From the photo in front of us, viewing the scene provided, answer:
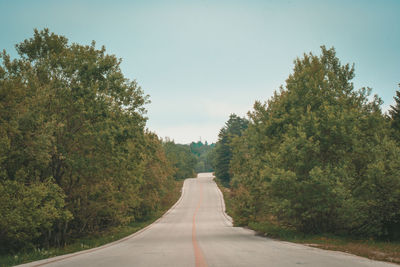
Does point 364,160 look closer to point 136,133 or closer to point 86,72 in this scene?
point 136,133

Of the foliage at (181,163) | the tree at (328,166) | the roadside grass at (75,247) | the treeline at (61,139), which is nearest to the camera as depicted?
the roadside grass at (75,247)

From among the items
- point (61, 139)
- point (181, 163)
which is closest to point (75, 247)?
point (61, 139)

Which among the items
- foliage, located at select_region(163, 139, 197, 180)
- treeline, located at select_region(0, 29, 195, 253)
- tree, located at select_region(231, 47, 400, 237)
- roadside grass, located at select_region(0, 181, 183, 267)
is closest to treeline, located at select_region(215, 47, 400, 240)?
tree, located at select_region(231, 47, 400, 237)

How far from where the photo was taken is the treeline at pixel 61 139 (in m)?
14.4

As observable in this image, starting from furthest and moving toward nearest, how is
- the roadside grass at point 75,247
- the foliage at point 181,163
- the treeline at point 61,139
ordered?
the foliage at point 181,163 → the treeline at point 61,139 → the roadside grass at point 75,247

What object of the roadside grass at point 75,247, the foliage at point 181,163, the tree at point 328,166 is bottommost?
the roadside grass at point 75,247

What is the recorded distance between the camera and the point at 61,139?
1786 centimetres

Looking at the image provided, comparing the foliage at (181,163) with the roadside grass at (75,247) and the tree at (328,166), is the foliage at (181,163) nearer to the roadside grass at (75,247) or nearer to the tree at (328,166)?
the roadside grass at (75,247)

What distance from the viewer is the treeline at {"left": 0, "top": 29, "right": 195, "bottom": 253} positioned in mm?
14446

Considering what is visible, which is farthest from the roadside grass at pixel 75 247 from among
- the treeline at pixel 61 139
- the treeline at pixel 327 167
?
the treeline at pixel 327 167

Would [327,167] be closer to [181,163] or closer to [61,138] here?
[61,138]

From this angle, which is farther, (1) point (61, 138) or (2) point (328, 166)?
(1) point (61, 138)

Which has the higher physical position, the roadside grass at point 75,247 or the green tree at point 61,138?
the green tree at point 61,138

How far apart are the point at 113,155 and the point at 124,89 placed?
3631 mm
